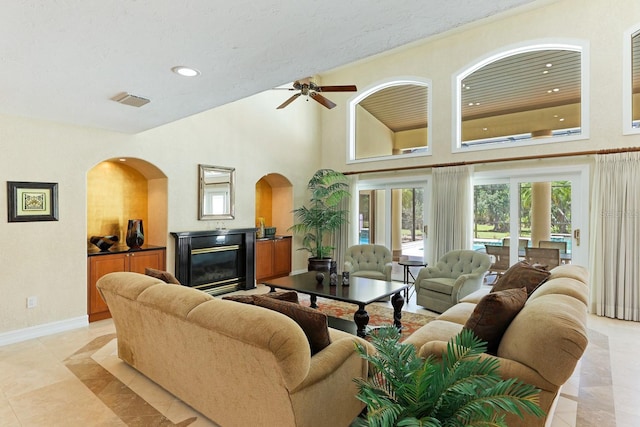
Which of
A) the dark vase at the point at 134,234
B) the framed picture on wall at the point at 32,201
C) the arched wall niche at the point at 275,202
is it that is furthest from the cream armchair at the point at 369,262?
the framed picture on wall at the point at 32,201

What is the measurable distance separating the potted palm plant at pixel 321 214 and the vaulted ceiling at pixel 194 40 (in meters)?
4.25

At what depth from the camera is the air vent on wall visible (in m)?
3.16

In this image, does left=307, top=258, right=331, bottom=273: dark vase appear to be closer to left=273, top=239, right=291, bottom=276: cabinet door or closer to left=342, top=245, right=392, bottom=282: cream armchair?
left=273, top=239, right=291, bottom=276: cabinet door

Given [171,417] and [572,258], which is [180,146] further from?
[572,258]

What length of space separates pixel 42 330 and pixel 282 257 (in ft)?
13.6

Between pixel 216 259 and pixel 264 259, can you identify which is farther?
pixel 264 259

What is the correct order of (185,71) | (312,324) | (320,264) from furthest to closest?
(320,264) → (185,71) → (312,324)

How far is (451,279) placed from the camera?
16.2 feet

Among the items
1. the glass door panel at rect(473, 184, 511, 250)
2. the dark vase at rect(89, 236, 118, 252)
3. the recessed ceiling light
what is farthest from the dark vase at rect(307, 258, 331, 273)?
the recessed ceiling light

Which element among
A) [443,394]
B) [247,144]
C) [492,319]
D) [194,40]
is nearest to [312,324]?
[443,394]

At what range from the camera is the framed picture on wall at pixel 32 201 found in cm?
388

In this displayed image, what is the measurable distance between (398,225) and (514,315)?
202 inches

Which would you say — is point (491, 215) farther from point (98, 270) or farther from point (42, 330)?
point (42, 330)

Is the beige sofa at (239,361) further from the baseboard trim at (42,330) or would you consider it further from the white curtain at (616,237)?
the white curtain at (616,237)
